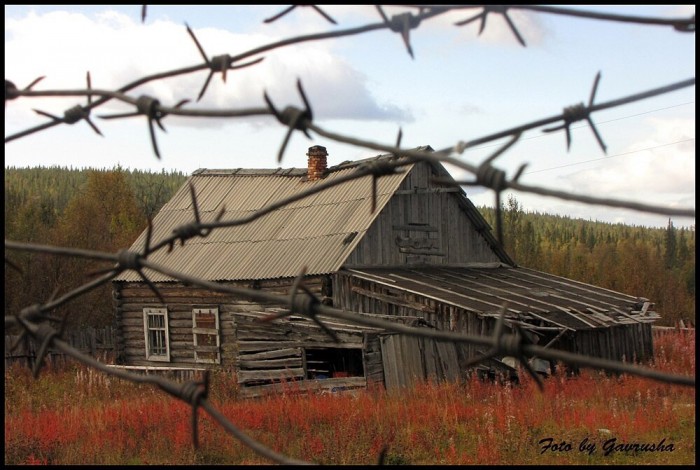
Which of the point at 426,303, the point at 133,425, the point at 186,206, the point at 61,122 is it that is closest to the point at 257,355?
the point at 426,303

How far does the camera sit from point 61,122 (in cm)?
268

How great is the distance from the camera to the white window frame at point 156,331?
79.8 feet

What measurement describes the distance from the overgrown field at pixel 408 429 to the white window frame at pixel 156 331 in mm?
7676

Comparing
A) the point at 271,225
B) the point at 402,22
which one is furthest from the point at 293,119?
the point at 271,225

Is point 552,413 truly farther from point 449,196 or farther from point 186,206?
point 186,206

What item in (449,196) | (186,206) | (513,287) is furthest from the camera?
(186,206)

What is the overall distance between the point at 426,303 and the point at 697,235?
1673cm

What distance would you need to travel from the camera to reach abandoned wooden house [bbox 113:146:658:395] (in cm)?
1802

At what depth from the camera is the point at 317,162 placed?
24484 millimetres

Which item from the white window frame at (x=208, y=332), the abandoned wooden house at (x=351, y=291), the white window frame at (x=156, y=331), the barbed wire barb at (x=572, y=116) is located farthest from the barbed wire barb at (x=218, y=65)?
the white window frame at (x=156, y=331)

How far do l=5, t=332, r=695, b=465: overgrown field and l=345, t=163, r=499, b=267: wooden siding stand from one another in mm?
5688

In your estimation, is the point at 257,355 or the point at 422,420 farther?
the point at 257,355

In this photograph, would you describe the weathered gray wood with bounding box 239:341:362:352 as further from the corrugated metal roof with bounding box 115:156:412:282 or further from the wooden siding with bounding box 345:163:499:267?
the wooden siding with bounding box 345:163:499:267

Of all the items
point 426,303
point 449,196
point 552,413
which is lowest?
point 552,413
